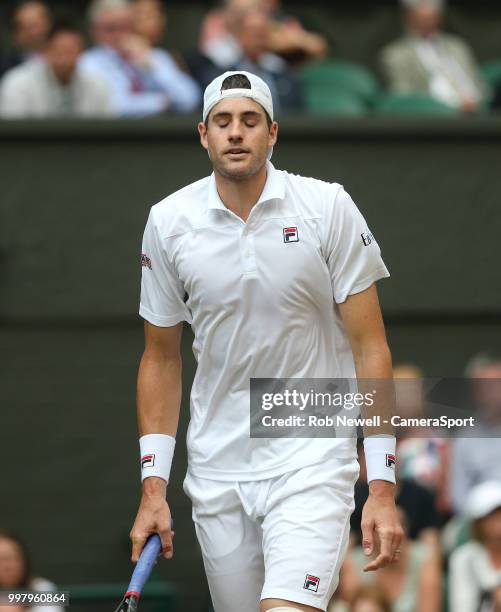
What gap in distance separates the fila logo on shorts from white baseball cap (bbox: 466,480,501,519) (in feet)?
7.86

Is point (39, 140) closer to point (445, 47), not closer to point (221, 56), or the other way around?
point (221, 56)

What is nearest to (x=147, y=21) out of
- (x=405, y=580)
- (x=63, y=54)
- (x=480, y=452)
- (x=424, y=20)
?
(x=63, y=54)

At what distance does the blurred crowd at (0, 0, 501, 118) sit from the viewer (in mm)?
8477

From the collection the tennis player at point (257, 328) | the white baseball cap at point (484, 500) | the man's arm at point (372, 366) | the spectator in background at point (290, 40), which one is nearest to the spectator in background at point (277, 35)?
the spectator in background at point (290, 40)

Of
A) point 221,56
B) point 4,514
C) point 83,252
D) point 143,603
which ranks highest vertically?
point 221,56

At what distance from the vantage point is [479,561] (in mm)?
6613

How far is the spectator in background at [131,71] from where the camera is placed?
344 inches

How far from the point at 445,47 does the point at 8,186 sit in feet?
11.4

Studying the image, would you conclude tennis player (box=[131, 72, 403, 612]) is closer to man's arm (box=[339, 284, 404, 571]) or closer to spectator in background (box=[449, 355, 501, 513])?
man's arm (box=[339, 284, 404, 571])

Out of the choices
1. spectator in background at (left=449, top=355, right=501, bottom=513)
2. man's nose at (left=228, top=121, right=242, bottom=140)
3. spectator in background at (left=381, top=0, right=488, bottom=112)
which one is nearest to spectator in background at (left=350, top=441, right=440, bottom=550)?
spectator in background at (left=449, top=355, right=501, bottom=513)

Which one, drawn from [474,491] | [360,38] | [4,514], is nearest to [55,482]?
[4,514]

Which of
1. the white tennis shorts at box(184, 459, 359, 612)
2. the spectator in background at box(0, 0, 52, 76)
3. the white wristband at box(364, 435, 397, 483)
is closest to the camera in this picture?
the white tennis shorts at box(184, 459, 359, 612)

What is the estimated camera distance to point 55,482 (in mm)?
8180

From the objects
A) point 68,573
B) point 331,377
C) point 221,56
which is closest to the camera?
point 331,377
